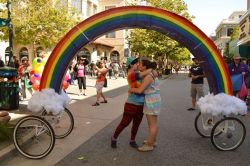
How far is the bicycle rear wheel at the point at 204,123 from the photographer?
26.1 ft

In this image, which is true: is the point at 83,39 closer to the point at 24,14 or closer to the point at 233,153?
the point at 233,153

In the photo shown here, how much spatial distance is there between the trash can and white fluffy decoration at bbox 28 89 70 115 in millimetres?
4093

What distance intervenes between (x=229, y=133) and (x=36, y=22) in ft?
73.9

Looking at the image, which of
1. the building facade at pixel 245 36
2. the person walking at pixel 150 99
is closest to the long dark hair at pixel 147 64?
the person walking at pixel 150 99

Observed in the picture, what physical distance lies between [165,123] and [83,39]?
12.0 feet

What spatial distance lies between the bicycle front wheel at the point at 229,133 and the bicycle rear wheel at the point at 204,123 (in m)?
0.46

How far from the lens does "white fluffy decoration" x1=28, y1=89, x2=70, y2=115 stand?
7.18 metres

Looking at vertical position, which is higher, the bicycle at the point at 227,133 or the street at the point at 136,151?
the bicycle at the point at 227,133

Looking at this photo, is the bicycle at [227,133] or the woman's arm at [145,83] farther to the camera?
the bicycle at [227,133]

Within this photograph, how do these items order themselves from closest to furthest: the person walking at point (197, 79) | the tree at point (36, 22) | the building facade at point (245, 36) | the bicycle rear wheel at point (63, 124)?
the bicycle rear wheel at point (63, 124), the person walking at point (197, 79), the tree at point (36, 22), the building facade at point (245, 36)

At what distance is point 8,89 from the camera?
1109cm

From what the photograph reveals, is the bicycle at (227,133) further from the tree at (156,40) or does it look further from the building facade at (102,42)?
the building facade at (102,42)

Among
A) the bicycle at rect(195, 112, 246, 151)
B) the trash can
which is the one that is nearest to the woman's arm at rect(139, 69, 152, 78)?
the bicycle at rect(195, 112, 246, 151)

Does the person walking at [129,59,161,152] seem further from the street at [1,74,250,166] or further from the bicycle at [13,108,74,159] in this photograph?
the bicycle at [13,108,74,159]
